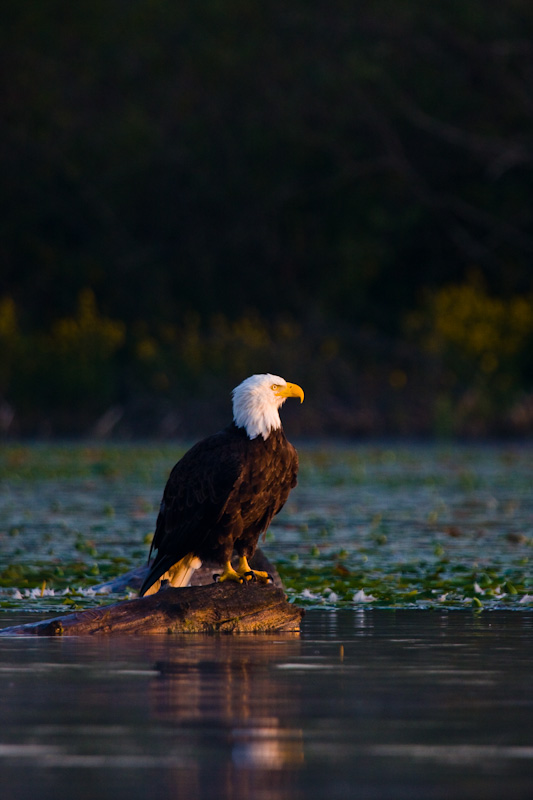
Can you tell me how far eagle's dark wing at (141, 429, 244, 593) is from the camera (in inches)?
381

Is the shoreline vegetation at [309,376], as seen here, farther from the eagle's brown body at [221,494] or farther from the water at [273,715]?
the water at [273,715]

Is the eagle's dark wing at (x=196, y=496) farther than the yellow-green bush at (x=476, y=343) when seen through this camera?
No

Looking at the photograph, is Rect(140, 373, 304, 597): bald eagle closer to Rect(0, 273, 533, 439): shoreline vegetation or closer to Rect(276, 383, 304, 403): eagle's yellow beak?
Rect(276, 383, 304, 403): eagle's yellow beak

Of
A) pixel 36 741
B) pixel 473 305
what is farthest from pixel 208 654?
pixel 473 305

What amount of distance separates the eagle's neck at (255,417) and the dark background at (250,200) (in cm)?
2970

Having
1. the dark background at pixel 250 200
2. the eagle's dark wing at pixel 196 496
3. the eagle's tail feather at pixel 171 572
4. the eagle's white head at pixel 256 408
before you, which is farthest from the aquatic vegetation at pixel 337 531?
the dark background at pixel 250 200

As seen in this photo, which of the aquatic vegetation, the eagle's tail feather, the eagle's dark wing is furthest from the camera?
the aquatic vegetation

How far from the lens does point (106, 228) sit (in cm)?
5169

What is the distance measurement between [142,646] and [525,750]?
3347mm

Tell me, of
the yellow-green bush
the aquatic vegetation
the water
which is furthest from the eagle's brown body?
the yellow-green bush

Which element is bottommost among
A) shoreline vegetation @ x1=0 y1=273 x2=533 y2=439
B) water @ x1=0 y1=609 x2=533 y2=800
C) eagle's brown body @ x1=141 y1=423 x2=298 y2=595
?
water @ x1=0 y1=609 x2=533 y2=800

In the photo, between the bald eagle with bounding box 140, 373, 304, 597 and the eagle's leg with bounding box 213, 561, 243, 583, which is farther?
the eagle's leg with bounding box 213, 561, 243, 583

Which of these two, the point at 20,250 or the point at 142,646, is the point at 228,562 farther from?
the point at 20,250

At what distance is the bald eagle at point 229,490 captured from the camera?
970cm
